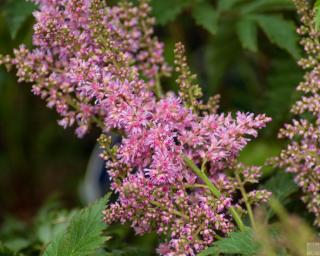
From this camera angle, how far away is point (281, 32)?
2174 millimetres

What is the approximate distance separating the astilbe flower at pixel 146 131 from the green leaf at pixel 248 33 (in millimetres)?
560

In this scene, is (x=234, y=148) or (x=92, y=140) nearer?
(x=234, y=148)

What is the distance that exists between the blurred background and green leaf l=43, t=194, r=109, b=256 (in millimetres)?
705

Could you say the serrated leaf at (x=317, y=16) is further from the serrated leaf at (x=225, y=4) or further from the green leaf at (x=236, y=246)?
the serrated leaf at (x=225, y=4)

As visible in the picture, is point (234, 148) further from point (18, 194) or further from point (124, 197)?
point (18, 194)

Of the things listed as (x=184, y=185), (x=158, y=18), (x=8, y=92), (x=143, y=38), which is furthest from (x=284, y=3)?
(x=8, y=92)

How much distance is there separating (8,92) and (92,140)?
61 cm

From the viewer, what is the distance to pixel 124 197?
4.81 feet

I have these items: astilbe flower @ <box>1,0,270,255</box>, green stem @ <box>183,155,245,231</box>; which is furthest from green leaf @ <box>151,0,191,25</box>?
green stem @ <box>183,155,245,231</box>

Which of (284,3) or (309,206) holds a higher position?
(284,3)

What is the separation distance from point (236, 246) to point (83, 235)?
387mm

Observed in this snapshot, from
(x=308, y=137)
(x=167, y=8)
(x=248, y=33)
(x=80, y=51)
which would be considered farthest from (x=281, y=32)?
(x=80, y=51)

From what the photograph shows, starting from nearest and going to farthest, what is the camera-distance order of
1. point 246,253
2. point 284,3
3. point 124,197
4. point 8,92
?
1. point 246,253
2. point 124,197
3. point 284,3
4. point 8,92

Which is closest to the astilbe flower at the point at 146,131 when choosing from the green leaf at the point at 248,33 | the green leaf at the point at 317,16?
the green leaf at the point at 317,16
